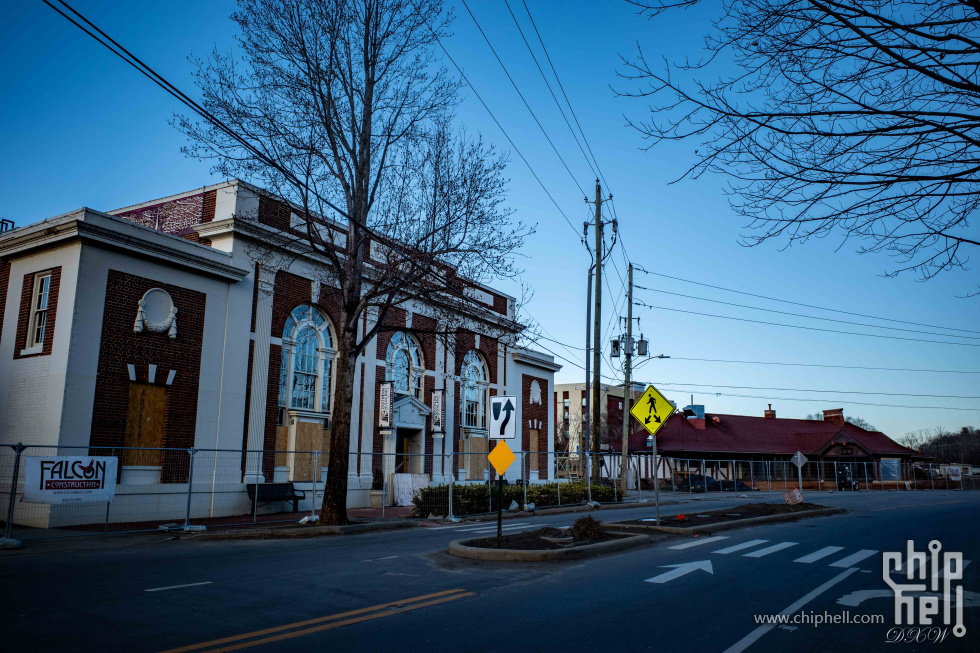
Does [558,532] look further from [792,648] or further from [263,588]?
[792,648]

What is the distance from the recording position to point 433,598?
8.19 meters

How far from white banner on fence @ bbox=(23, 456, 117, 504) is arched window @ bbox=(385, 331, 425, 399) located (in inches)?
535

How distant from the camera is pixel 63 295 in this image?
17.9m

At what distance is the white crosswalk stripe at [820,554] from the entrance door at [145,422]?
51.8ft

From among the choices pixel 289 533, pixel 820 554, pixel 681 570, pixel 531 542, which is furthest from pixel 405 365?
pixel 681 570

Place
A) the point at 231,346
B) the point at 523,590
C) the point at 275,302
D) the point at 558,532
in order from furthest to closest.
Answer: the point at 275,302
the point at 231,346
the point at 558,532
the point at 523,590

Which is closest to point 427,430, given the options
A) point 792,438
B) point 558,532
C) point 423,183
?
point 423,183

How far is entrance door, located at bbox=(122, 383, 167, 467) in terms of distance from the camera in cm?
1859

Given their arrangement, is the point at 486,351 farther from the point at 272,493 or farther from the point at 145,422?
the point at 145,422

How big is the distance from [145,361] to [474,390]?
1748 cm

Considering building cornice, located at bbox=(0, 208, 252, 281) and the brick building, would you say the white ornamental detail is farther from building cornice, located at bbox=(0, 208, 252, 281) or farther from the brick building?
building cornice, located at bbox=(0, 208, 252, 281)

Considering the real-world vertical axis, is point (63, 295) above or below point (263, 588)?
above

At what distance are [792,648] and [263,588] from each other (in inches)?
243

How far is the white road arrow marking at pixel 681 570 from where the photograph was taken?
31.2 ft
